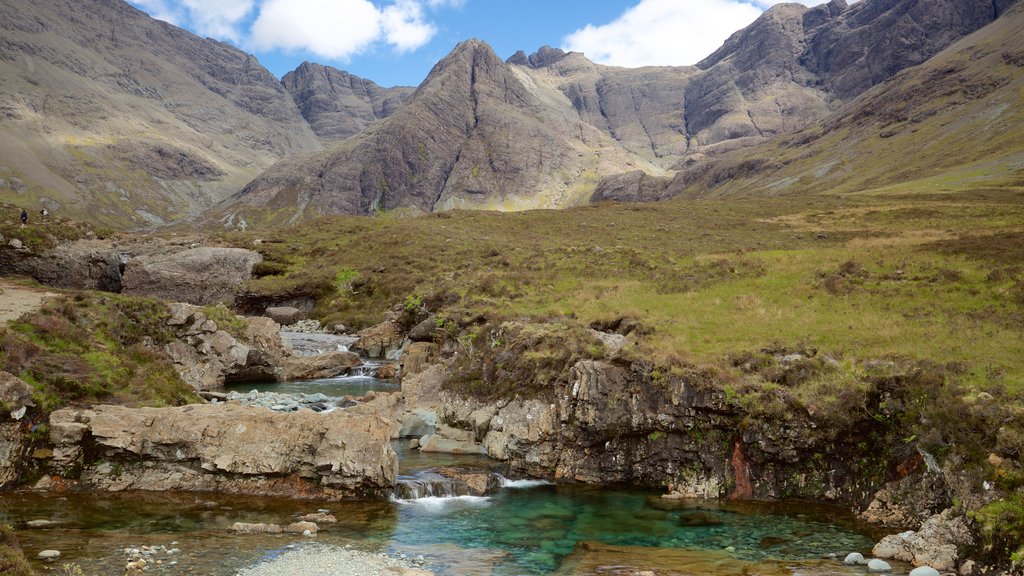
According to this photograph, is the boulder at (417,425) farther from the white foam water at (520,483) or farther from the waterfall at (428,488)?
the white foam water at (520,483)

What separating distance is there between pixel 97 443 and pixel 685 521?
18.8m

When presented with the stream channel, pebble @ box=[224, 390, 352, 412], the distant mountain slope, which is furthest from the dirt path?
the distant mountain slope

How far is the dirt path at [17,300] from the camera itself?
24.5 metres

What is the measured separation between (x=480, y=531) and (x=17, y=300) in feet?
84.7

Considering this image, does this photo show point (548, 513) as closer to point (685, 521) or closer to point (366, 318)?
point (685, 521)

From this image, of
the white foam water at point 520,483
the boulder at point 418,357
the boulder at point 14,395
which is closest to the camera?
the boulder at point 14,395

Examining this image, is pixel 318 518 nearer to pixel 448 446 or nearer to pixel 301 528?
pixel 301 528

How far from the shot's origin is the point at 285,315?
59750 millimetres

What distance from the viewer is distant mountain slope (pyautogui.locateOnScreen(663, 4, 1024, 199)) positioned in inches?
4361

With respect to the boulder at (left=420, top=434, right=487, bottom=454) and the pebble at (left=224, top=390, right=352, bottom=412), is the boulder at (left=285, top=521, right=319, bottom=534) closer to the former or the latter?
the boulder at (left=420, top=434, right=487, bottom=454)

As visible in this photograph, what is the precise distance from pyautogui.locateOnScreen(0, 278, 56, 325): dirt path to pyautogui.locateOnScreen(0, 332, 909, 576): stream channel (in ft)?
36.9

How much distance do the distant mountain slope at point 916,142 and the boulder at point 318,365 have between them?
95.6 meters

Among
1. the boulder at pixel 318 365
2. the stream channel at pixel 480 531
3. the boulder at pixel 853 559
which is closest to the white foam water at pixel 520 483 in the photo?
the stream channel at pixel 480 531

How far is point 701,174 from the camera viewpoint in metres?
196
